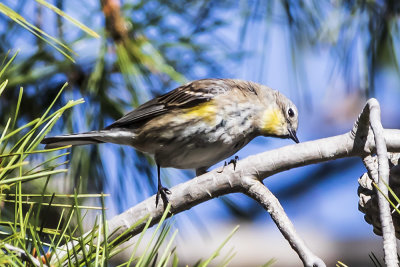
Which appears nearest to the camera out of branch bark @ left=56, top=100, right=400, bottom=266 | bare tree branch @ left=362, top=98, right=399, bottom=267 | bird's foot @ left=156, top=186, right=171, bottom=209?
bare tree branch @ left=362, top=98, right=399, bottom=267

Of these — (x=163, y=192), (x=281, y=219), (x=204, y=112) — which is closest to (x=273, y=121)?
(x=204, y=112)

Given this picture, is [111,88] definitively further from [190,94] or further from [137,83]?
[190,94]

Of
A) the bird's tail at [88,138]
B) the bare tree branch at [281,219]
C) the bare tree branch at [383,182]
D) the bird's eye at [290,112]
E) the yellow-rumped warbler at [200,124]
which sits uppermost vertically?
the bare tree branch at [383,182]

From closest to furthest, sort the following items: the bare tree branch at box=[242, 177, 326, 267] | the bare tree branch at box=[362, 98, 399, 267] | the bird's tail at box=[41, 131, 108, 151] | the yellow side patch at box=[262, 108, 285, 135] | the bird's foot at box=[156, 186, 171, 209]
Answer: the bare tree branch at box=[362, 98, 399, 267], the bare tree branch at box=[242, 177, 326, 267], the bird's foot at box=[156, 186, 171, 209], the bird's tail at box=[41, 131, 108, 151], the yellow side patch at box=[262, 108, 285, 135]

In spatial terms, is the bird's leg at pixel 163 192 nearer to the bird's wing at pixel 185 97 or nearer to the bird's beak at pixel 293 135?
the bird's wing at pixel 185 97

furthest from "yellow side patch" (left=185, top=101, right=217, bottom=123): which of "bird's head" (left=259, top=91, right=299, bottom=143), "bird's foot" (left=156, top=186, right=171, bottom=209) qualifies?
"bird's foot" (left=156, top=186, right=171, bottom=209)

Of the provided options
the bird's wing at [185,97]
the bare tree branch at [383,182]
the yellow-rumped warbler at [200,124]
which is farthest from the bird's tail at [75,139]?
the bare tree branch at [383,182]

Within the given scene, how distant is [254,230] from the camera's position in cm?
449

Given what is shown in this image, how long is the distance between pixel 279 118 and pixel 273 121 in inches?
3.5

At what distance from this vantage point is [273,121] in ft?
10.5

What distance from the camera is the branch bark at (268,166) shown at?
187 centimetres

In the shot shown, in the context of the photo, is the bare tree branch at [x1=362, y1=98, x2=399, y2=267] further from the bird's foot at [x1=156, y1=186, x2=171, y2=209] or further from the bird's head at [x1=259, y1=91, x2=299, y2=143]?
the bird's head at [x1=259, y1=91, x2=299, y2=143]

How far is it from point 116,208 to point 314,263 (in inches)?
68.6

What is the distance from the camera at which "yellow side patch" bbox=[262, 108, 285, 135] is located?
3158mm
